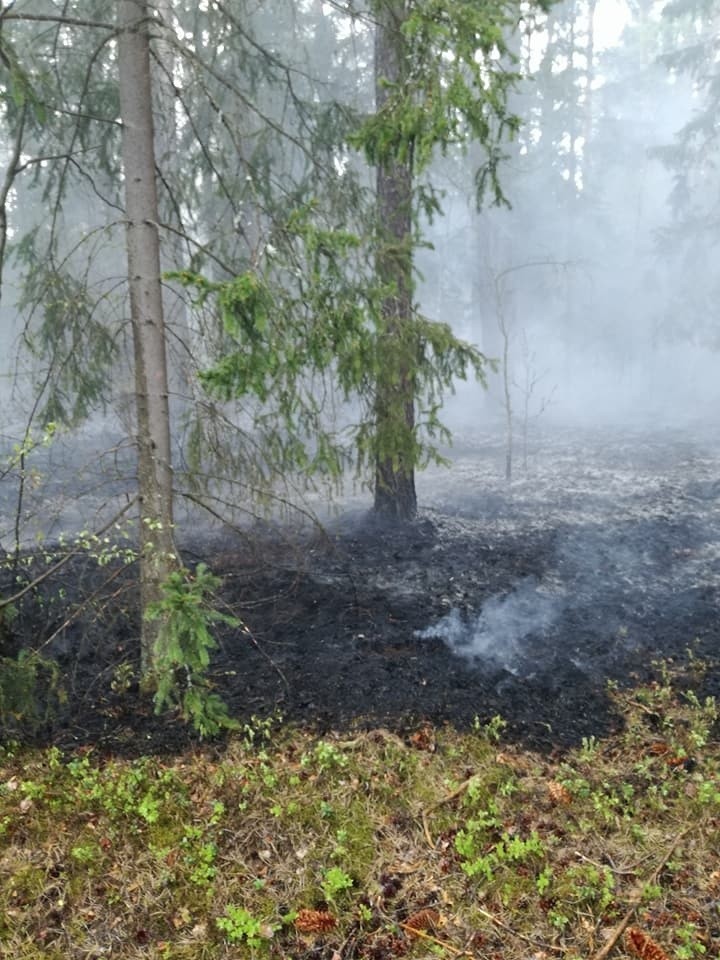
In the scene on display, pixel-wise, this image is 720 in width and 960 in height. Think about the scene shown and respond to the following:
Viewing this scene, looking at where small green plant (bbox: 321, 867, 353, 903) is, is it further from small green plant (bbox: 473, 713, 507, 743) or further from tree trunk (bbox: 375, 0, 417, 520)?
tree trunk (bbox: 375, 0, 417, 520)

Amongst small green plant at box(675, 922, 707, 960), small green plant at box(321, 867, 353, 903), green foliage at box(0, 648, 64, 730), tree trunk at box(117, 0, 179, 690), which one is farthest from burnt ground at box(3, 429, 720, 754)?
small green plant at box(675, 922, 707, 960)

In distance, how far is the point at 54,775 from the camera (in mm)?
4688

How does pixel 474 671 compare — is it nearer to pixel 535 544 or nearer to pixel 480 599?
pixel 480 599

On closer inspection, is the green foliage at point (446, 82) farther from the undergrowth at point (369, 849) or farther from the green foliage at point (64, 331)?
the undergrowth at point (369, 849)

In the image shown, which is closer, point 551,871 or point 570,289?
point 551,871

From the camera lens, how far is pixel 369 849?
4203mm

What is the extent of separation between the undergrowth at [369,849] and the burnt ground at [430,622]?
348mm

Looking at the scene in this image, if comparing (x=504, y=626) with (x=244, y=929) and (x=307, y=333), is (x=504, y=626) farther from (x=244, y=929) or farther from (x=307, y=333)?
(x=244, y=929)

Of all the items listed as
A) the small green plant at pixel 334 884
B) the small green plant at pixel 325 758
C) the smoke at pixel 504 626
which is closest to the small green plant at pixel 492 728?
the smoke at pixel 504 626

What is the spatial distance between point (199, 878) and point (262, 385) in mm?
3155

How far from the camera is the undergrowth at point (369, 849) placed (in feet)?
12.0

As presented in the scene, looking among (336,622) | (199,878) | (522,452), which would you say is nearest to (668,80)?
(522,452)

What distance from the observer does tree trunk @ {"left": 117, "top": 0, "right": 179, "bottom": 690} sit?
4.83 m

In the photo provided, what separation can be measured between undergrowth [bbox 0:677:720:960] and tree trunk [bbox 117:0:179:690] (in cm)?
117
